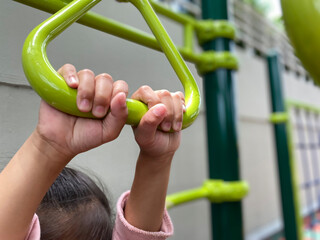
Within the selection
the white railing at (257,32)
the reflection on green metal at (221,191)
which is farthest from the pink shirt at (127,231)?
the white railing at (257,32)

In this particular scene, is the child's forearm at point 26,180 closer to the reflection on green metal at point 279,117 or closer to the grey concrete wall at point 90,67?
the grey concrete wall at point 90,67

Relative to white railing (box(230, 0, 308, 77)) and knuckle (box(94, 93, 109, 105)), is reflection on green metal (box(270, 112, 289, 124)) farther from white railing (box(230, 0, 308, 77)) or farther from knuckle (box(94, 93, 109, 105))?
knuckle (box(94, 93, 109, 105))

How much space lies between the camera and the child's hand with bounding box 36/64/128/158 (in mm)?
174

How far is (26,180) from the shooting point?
0.64ft

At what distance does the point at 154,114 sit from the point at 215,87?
0.44 meters

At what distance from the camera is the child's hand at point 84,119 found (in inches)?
6.8

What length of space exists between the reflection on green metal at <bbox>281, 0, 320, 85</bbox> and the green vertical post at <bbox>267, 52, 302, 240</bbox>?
0.92m

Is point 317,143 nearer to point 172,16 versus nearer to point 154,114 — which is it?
point 172,16

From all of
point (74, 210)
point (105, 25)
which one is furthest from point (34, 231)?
point (105, 25)

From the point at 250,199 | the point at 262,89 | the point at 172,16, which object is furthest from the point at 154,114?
the point at 262,89

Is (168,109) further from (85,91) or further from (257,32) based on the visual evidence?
(257,32)

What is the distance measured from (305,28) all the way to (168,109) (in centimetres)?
12

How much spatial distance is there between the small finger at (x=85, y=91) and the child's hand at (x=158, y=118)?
0.13ft

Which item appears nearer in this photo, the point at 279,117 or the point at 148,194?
the point at 148,194
